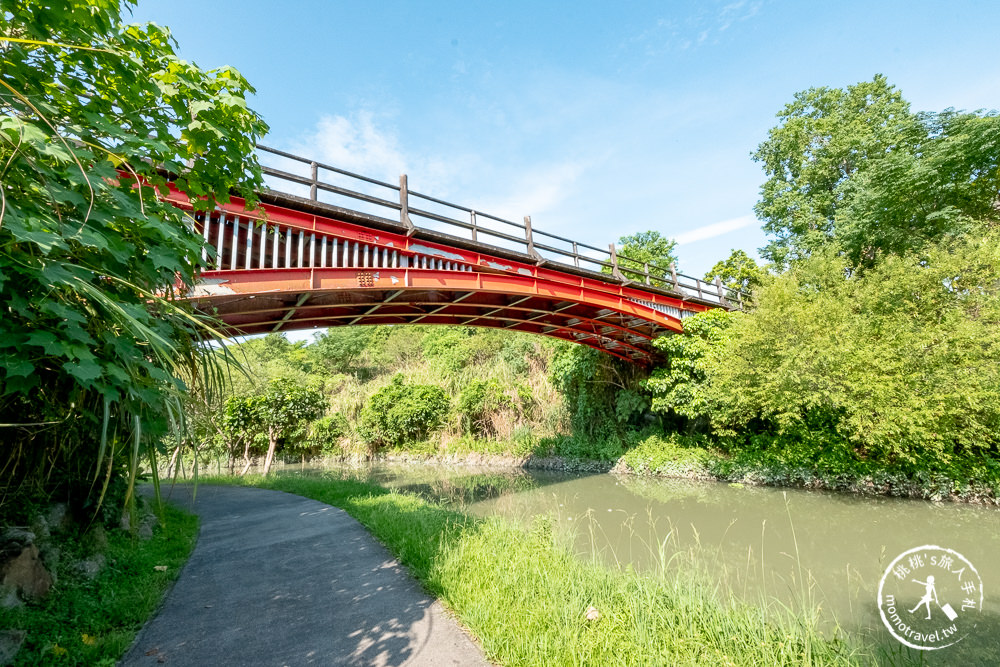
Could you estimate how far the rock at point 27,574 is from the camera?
11.5ft

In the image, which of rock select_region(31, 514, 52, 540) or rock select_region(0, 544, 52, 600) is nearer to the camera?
rock select_region(0, 544, 52, 600)

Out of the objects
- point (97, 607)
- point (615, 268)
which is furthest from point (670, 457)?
point (97, 607)

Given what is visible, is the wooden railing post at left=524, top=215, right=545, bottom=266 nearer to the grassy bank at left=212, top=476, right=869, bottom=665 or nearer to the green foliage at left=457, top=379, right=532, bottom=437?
the grassy bank at left=212, top=476, right=869, bottom=665

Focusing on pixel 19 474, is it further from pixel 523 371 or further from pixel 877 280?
pixel 523 371

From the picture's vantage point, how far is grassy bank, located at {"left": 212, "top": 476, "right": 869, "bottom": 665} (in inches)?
121

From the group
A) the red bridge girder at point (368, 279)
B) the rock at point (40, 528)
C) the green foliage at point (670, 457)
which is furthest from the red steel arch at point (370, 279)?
the green foliage at point (670, 457)

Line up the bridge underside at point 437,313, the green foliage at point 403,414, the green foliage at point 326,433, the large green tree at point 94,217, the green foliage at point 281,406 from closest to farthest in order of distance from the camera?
1. the large green tree at point 94,217
2. the bridge underside at point 437,313
3. the green foliage at point 281,406
4. the green foliage at point 403,414
5. the green foliage at point 326,433

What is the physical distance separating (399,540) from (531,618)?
2.68 metres

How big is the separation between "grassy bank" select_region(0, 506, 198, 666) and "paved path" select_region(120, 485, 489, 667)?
0.53ft

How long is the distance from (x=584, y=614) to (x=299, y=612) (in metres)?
2.54

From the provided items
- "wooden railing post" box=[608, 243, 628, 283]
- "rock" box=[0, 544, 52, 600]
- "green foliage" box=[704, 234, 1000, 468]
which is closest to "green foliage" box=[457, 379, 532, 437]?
"wooden railing post" box=[608, 243, 628, 283]

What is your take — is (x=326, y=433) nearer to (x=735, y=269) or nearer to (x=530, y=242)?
(x=530, y=242)

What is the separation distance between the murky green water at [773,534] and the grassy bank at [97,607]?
4558 mm

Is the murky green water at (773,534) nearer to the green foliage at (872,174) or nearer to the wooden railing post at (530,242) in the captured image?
the wooden railing post at (530,242)
